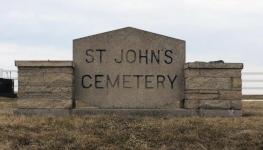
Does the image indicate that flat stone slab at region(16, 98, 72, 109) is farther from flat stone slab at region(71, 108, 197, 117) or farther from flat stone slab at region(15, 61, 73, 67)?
flat stone slab at region(15, 61, 73, 67)

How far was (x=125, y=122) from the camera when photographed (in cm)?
1102

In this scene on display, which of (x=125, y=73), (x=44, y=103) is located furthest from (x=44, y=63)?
(x=125, y=73)

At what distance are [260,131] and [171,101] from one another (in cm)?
310

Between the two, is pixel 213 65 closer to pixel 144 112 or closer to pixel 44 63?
pixel 144 112

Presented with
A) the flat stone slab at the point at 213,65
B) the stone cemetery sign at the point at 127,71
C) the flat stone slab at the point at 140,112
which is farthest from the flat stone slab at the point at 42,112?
the flat stone slab at the point at 213,65

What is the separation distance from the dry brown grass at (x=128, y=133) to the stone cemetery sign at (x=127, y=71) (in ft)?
4.75

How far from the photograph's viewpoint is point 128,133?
10.1 metres

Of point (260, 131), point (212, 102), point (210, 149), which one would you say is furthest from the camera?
point (212, 102)

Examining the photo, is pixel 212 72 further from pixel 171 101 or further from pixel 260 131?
pixel 260 131

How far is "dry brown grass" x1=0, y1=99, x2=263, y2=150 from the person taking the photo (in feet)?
31.1

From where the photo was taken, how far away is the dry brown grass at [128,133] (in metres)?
9.48

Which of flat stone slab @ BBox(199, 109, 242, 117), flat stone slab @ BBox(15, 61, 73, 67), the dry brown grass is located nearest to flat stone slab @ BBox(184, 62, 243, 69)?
flat stone slab @ BBox(199, 109, 242, 117)

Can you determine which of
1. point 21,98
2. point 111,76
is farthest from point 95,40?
point 21,98

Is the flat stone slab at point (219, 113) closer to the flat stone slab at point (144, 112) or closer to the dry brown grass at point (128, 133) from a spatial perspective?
the flat stone slab at point (144, 112)
